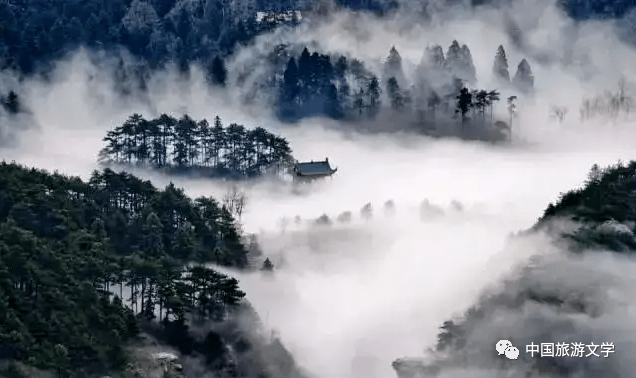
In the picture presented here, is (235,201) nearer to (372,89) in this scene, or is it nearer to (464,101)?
(372,89)

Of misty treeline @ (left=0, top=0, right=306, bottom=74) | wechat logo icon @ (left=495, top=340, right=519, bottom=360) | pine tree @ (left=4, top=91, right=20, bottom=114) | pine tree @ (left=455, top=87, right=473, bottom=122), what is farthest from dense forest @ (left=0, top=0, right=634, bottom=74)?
wechat logo icon @ (left=495, top=340, right=519, bottom=360)

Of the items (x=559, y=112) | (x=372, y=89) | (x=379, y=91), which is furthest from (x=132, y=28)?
(x=559, y=112)

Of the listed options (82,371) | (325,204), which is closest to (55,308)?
(82,371)

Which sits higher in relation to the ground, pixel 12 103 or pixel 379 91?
pixel 379 91

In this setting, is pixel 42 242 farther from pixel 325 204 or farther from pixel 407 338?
A: pixel 325 204

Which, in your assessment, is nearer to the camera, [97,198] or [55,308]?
[55,308]

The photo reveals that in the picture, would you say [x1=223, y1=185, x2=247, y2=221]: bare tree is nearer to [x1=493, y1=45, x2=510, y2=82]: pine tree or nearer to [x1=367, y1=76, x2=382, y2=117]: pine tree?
[x1=367, y1=76, x2=382, y2=117]: pine tree
